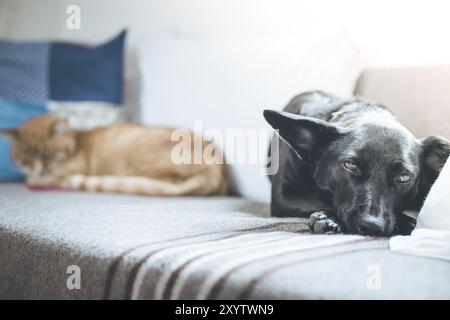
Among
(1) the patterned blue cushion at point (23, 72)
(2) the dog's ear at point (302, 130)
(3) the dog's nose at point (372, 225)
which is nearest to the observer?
(3) the dog's nose at point (372, 225)

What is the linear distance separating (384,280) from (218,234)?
0.38 metres

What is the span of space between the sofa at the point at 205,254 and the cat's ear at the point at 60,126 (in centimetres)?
59

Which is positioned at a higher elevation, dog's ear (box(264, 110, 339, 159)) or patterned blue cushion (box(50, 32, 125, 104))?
patterned blue cushion (box(50, 32, 125, 104))

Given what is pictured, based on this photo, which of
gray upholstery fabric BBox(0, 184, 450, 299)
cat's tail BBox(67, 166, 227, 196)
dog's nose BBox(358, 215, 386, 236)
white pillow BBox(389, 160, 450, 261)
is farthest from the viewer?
cat's tail BBox(67, 166, 227, 196)

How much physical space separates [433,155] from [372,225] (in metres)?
0.27

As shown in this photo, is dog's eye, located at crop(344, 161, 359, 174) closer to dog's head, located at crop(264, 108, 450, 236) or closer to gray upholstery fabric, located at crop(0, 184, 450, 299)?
dog's head, located at crop(264, 108, 450, 236)

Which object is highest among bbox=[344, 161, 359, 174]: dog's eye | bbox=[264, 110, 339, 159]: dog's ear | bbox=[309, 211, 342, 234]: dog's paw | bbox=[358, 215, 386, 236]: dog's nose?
bbox=[264, 110, 339, 159]: dog's ear

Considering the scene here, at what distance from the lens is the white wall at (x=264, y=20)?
1.76m

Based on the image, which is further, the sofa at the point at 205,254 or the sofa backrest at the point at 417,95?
the sofa backrest at the point at 417,95

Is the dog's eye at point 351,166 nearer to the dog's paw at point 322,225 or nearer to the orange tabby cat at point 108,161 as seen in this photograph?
the dog's paw at point 322,225

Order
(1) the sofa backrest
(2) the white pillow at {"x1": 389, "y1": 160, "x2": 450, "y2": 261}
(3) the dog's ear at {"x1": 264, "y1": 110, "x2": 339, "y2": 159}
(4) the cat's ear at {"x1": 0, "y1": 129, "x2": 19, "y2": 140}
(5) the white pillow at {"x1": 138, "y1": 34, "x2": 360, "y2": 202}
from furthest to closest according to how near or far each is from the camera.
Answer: (4) the cat's ear at {"x1": 0, "y1": 129, "x2": 19, "y2": 140}, (5) the white pillow at {"x1": 138, "y1": 34, "x2": 360, "y2": 202}, (1) the sofa backrest, (3) the dog's ear at {"x1": 264, "y1": 110, "x2": 339, "y2": 159}, (2) the white pillow at {"x1": 389, "y1": 160, "x2": 450, "y2": 261}

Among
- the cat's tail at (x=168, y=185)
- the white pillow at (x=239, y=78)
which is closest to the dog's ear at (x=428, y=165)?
the white pillow at (x=239, y=78)

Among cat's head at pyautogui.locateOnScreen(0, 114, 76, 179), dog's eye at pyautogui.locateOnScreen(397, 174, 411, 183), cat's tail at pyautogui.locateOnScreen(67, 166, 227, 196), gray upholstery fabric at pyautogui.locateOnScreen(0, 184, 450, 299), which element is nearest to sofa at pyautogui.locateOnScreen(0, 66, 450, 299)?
gray upholstery fabric at pyautogui.locateOnScreen(0, 184, 450, 299)

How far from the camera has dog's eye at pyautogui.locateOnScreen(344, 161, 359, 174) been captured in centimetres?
124
